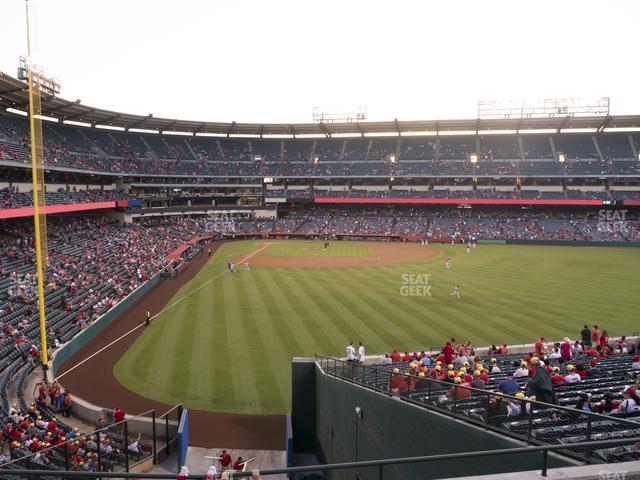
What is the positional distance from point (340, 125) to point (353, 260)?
39381 millimetres

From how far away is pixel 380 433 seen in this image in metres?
10.0

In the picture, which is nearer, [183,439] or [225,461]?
[225,461]

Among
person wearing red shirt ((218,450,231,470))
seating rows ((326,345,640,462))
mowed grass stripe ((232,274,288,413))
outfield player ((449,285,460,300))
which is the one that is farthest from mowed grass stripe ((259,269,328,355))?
outfield player ((449,285,460,300))

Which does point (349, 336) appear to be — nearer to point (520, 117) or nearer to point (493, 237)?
point (493, 237)

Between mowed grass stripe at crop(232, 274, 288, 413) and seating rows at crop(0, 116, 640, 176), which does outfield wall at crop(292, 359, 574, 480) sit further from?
seating rows at crop(0, 116, 640, 176)

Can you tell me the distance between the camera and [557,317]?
82.3 feet

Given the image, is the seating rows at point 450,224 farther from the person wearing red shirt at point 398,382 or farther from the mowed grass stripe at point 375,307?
the person wearing red shirt at point 398,382

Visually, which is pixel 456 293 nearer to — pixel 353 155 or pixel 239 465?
pixel 239 465

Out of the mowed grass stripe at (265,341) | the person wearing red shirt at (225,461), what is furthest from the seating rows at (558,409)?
the mowed grass stripe at (265,341)

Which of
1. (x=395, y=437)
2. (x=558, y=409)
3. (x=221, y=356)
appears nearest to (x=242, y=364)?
(x=221, y=356)

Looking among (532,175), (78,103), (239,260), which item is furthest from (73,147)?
(532,175)

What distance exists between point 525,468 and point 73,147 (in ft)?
212

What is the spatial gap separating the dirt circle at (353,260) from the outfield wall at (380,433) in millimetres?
29205

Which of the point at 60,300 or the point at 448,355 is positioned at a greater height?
the point at 448,355
